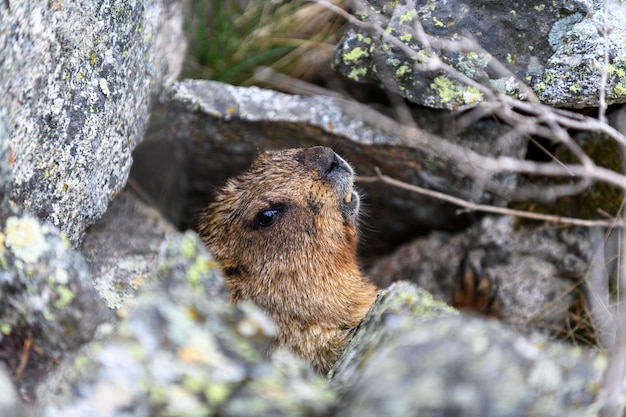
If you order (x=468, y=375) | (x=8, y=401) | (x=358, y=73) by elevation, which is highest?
(x=358, y=73)

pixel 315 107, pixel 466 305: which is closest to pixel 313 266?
pixel 315 107

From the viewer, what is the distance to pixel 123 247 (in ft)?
16.7

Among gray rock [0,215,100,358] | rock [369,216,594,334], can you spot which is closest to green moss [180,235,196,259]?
gray rock [0,215,100,358]

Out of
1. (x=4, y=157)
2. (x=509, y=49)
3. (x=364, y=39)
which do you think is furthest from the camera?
(x=364, y=39)

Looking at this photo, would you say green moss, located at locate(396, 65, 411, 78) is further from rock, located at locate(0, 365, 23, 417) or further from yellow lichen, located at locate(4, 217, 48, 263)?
rock, located at locate(0, 365, 23, 417)

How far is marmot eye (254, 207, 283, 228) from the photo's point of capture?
14.7 ft

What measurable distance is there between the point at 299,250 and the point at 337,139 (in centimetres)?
135

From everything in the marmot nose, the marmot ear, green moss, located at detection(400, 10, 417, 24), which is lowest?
the marmot ear

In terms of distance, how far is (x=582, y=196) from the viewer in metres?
5.34

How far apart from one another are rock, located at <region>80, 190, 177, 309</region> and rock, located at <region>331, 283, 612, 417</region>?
2.00 m

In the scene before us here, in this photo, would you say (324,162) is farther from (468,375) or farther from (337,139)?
(468,375)

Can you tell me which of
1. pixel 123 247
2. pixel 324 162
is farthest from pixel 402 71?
pixel 123 247

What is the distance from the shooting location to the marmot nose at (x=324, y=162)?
462 centimetres

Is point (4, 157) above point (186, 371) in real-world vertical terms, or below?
above
